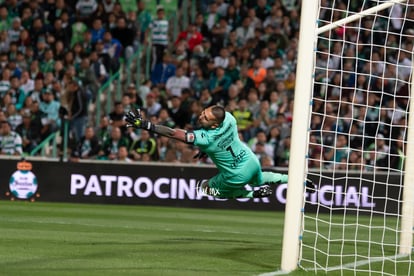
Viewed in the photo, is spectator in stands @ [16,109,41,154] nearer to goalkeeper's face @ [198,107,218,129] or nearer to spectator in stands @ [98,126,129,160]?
spectator in stands @ [98,126,129,160]

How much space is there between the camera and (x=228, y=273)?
10891 millimetres

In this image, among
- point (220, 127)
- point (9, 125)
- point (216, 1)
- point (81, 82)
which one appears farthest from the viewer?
point (216, 1)

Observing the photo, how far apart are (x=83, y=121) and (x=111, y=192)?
3.51m

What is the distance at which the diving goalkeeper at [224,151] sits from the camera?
41.0 feet

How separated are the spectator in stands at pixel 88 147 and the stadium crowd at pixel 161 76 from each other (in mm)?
27

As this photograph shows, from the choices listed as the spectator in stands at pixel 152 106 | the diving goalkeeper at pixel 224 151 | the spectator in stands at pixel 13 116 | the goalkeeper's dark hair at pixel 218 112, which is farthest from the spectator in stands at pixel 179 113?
the goalkeeper's dark hair at pixel 218 112

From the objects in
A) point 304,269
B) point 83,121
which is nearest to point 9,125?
point 83,121

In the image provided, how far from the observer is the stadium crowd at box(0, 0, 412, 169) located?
23.1m

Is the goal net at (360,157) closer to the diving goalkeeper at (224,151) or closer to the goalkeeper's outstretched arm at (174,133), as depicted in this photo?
the diving goalkeeper at (224,151)

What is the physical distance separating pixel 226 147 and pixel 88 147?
10.3 m

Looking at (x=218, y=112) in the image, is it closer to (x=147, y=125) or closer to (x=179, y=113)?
(x=147, y=125)

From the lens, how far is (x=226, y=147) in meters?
13.4

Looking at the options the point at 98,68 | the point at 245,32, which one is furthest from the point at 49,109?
the point at 245,32

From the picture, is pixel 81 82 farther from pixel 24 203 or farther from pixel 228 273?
pixel 228 273
